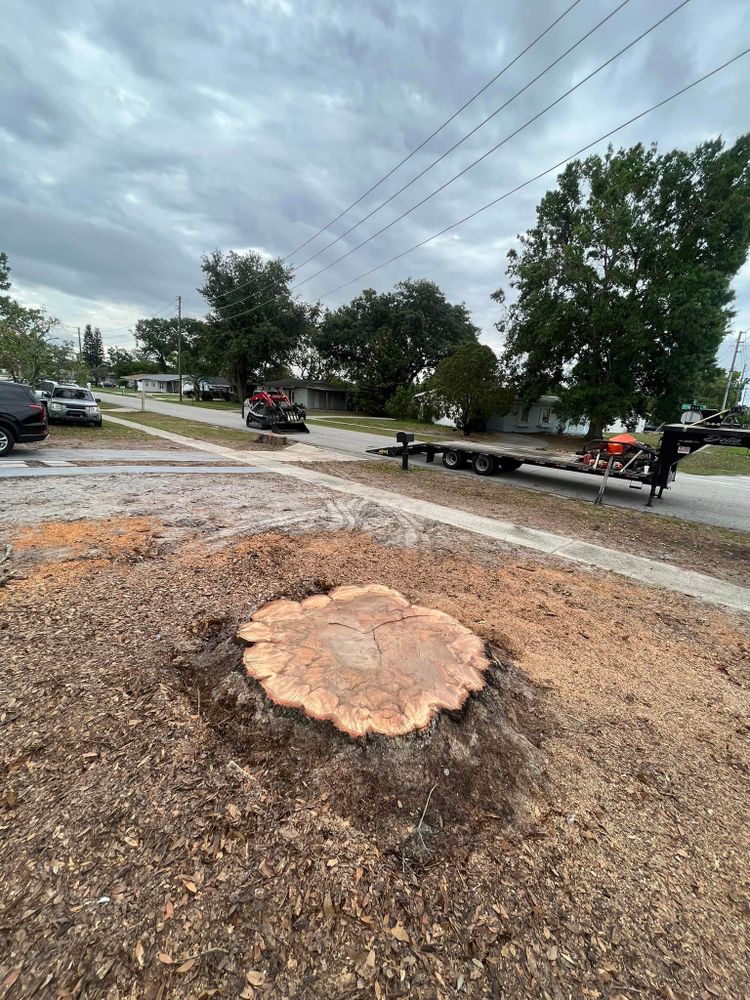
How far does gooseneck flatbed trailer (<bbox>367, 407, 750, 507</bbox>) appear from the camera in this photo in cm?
743

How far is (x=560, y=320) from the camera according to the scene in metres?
20.4

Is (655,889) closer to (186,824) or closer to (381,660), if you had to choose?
(381,660)

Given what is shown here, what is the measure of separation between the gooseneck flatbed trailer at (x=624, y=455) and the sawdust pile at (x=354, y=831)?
241 inches

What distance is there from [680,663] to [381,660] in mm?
2363

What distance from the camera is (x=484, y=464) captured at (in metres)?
11.3

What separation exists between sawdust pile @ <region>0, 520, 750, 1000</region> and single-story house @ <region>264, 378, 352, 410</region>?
139 ft

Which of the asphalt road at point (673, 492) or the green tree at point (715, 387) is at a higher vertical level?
the green tree at point (715, 387)

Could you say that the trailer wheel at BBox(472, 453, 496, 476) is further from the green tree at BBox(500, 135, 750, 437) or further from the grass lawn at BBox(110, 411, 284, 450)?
the green tree at BBox(500, 135, 750, 437)

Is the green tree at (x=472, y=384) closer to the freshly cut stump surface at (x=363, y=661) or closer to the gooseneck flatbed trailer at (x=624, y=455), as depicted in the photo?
the gooseneck flatbed trailer at (x=624, y=455)

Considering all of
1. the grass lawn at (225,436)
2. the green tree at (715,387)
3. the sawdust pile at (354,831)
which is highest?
the green tree at (715,387)

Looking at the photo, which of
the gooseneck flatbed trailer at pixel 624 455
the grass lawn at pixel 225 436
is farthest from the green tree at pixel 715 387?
the grass lawn at pixel 225 436

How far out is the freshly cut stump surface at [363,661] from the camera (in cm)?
200

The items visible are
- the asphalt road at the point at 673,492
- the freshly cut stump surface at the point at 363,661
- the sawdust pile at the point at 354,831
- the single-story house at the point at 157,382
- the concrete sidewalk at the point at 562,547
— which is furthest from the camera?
the single-story house at the point at 157,382

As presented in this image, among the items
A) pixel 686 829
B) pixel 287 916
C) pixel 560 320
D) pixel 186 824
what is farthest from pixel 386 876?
pixel 560 320
